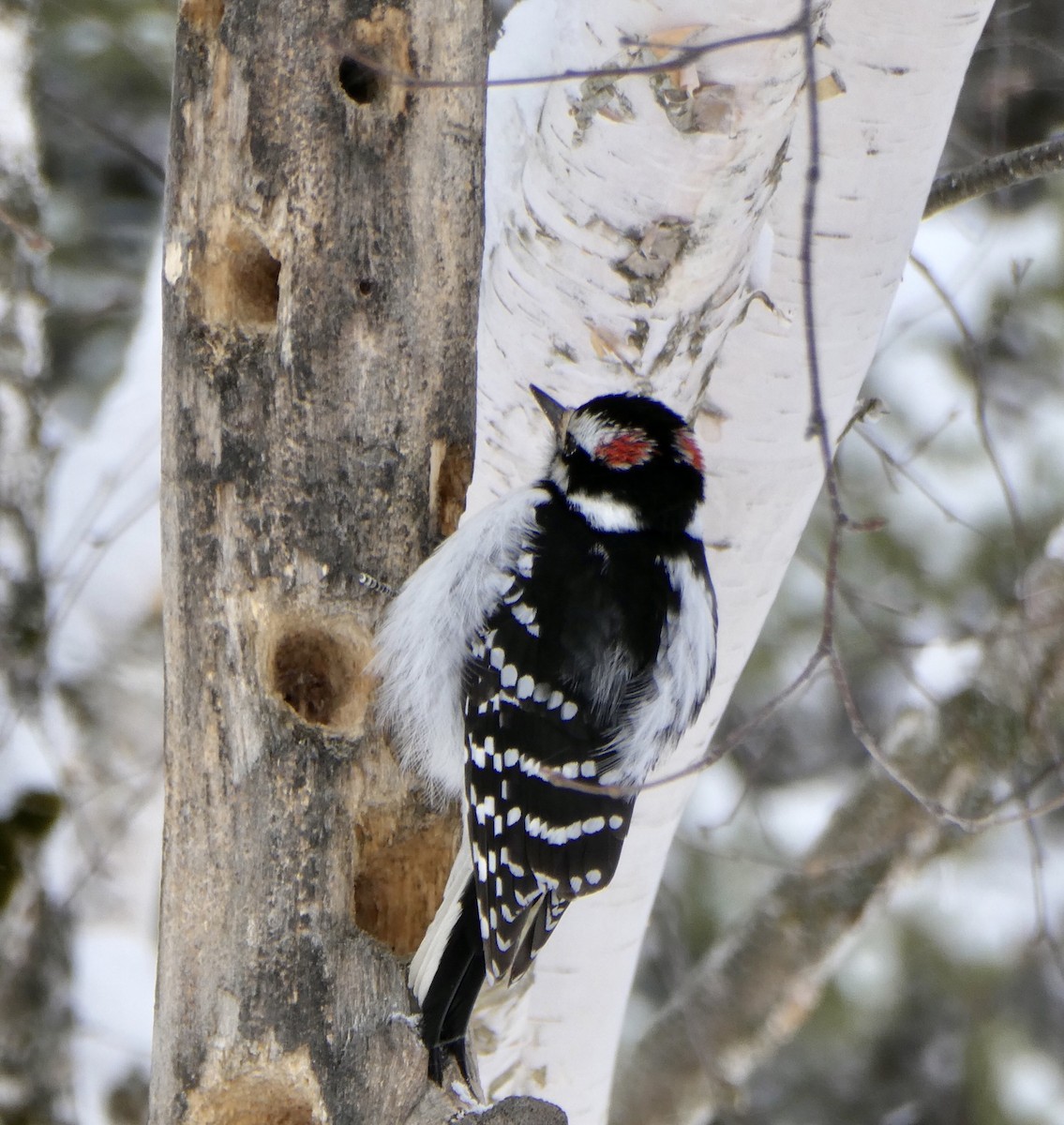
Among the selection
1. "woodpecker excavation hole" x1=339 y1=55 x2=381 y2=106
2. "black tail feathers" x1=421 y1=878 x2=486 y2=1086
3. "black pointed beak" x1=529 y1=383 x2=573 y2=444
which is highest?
"woodpecker excavation hole" x1=339 y1=55 x2=381 y2=106

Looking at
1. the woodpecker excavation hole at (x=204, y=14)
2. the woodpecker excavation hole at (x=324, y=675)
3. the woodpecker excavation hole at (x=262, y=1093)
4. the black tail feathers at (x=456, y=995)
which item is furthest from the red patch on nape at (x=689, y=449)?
the woodpecker excavation hole at (x=262, y=1093)

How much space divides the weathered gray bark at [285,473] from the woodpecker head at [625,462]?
0.30 m

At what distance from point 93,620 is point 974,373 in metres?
3.07

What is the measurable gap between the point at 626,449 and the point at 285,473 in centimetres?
60

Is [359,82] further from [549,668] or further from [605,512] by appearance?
[549,668]

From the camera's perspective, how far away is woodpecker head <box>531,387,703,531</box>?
2.03 meters

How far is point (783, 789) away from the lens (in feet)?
19.9

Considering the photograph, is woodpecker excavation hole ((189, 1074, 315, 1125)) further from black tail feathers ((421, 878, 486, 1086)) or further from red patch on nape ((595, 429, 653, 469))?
red patch on nape ((595, 429, 653, 469))

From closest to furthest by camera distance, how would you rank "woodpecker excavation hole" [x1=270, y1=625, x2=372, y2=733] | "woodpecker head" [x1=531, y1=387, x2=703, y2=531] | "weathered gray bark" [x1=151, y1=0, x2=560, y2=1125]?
"weathered gray bark" [x1=151, y1=0, x2=560, y2=1125] → "woodpecker excavation hole" [x1=270, y1=625, x2=372, y2=733] → "woodpecker head" [x1=531, y1=387, x2=703, y2=531]

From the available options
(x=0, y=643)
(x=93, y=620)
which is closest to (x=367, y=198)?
(x=0, y=643)

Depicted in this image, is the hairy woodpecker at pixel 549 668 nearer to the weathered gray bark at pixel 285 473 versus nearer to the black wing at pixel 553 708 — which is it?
the black wing at pixel 553 708

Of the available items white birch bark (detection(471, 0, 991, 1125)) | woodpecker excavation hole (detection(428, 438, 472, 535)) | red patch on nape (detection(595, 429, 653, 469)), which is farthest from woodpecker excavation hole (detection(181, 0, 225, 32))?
red patch on nape (detection(595, 429, 653, 469))

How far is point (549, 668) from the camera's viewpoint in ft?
7.09

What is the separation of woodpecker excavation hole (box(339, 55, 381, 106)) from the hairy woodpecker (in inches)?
21.6
